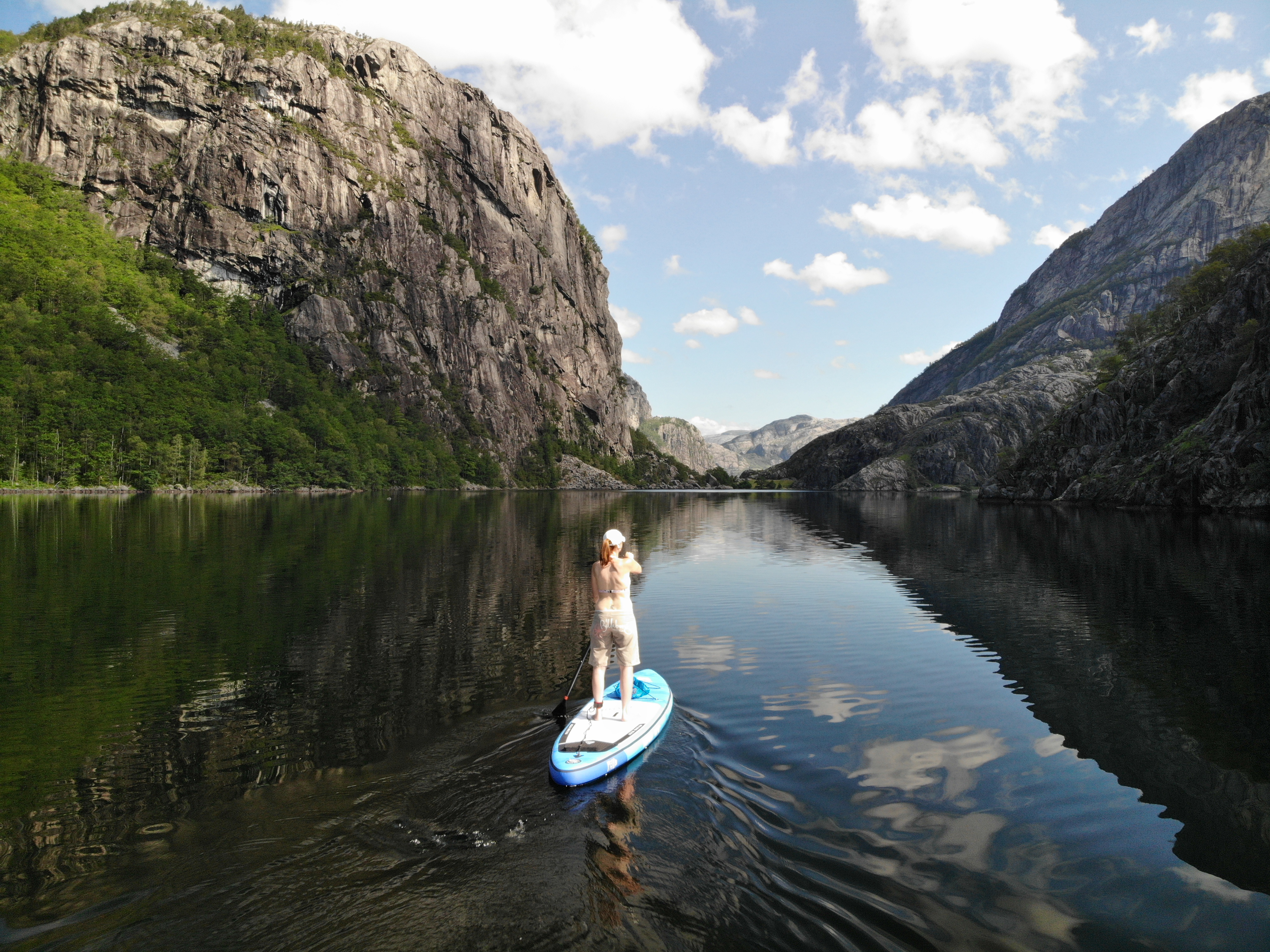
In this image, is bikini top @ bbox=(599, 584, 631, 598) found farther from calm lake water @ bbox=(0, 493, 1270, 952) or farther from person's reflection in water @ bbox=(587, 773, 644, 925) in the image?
person's reflection in water @ bbox=(587, 773, 644, 925)

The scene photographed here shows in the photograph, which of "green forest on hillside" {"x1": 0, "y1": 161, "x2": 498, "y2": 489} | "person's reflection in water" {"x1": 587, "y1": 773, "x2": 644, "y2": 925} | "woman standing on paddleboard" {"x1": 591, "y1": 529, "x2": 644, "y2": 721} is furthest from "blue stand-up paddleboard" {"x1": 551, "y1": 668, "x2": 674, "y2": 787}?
"green forest on hillside" {"x1": 0, "y1": 161, "x2": 498, "y2": 489}

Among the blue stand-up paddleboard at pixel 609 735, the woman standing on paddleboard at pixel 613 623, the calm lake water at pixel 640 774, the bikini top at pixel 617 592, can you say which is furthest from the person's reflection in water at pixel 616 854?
the bikini top at pixel 617 592

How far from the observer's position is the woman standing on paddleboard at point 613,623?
43.5 feet

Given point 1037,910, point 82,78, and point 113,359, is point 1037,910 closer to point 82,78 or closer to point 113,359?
point 113,359

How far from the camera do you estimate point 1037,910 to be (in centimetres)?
814

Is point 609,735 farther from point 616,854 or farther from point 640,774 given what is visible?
point 616,854

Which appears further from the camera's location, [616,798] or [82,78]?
[82,78]

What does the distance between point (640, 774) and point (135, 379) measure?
16219 centimetres

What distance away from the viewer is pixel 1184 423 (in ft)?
331

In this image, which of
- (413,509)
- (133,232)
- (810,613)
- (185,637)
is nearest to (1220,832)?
(810,613)

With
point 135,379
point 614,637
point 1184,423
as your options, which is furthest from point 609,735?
point 135,379

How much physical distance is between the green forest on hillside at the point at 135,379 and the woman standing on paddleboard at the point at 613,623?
429ft

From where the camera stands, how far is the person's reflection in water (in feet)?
26.3

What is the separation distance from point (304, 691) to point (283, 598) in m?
12.8
